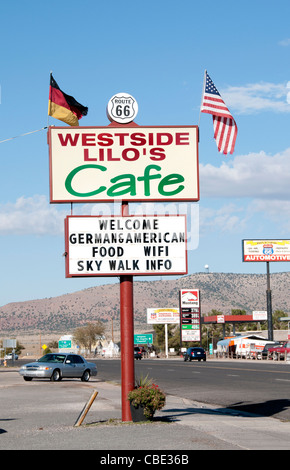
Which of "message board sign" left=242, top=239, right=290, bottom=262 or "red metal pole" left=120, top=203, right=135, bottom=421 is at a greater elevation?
"message board sign" left=242, top=239, right=290, bottom=262

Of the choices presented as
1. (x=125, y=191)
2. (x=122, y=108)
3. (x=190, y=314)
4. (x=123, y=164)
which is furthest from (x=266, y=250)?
(x=125, y=191)

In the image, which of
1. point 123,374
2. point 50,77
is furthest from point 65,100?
point 123,374

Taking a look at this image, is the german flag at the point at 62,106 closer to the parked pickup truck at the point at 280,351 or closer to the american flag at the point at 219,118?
the american flag at the point at 219,118

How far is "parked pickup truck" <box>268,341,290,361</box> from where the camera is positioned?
6469 centimetres

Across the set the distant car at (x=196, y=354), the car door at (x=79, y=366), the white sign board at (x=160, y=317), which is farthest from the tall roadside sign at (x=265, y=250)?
the car door at (x=79, y=366)

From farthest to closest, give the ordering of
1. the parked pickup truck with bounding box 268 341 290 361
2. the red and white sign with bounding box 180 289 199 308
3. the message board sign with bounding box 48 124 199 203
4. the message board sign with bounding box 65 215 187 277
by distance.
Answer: the red and white sign with bounding box 180 289 199 308
the parked pickup truck with bounding box 268 341 290 361
the message board sign with bounding box 48 124 199 203
the message board sign with bounding box 65 215 187 277

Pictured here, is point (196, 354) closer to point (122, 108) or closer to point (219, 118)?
point (219, 118)

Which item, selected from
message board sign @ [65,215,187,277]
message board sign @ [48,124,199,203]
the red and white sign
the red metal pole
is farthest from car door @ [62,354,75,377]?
the red and white sign

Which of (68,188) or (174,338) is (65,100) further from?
(174,338)

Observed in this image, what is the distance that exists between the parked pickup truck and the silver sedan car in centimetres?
2885

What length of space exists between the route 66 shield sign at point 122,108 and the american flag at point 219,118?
1.88m

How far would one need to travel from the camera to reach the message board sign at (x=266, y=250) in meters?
105

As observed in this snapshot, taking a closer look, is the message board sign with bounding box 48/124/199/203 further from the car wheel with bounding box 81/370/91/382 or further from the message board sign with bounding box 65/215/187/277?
the car wheel with bounding box 81/370/91/382

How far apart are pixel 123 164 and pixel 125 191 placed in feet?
2.10
